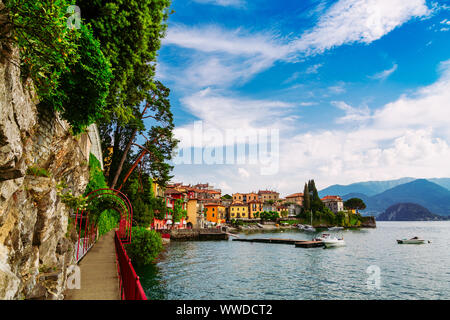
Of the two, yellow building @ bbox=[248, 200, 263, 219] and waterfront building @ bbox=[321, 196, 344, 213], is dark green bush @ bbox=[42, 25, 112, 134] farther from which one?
waterfront building @ bbox=[321, 196, 344, 213]

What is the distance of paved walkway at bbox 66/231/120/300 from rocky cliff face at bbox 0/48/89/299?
0.98 metres

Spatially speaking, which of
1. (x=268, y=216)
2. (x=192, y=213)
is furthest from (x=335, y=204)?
(x=192, y=213)

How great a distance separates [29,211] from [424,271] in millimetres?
33571

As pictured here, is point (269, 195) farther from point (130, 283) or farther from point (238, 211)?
point (130, 283)

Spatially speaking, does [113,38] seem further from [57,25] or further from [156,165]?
[156,165]

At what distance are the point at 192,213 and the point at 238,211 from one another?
160 feet

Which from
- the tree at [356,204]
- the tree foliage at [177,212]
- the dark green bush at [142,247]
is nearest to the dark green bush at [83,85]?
the dark green bush at [142,247]

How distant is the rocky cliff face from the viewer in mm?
4336

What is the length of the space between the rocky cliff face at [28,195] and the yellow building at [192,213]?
65.3 m

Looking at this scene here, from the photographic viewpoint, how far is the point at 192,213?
240ft

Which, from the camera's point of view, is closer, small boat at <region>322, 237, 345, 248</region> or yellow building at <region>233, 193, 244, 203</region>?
small boat at <region>322, 237, 345, 248</region>

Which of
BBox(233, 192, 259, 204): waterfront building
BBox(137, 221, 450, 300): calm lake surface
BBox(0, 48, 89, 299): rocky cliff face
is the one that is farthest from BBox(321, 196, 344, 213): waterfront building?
BBox(0, 48, 89, 299): rocky cliff face

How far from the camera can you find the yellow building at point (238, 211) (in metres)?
118
